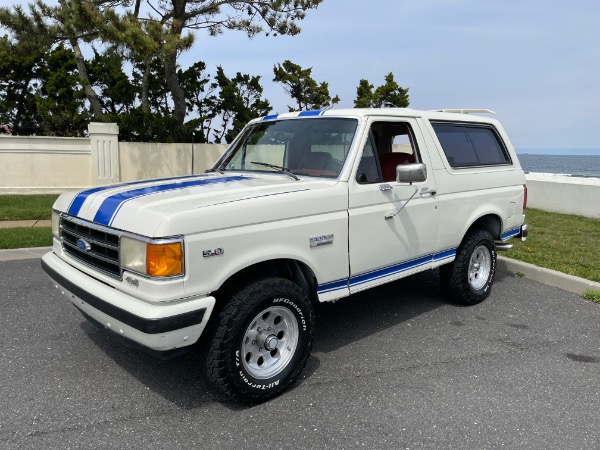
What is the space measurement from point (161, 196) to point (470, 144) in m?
3.50

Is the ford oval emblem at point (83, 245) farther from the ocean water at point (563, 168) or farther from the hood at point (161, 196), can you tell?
the ocean water at point (563, 168)

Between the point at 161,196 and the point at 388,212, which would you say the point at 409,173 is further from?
the point at 161,196

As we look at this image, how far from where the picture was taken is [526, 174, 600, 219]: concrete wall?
10829mm

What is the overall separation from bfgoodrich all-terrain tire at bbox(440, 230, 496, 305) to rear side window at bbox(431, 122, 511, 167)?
0.79 metres

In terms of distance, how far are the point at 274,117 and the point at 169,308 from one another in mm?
2563

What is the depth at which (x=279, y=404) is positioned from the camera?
3.38 metres

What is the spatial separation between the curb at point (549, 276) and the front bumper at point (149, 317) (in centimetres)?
474

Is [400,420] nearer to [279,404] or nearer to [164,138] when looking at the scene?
[279,404]

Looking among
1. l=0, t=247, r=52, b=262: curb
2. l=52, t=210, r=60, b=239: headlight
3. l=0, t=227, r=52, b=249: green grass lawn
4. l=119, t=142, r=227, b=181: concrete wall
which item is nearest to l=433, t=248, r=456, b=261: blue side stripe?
l=52, t=210, r=60, b=239: headlight

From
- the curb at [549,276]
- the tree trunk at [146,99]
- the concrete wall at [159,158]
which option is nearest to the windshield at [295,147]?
the curb at [549,276]

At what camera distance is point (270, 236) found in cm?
331

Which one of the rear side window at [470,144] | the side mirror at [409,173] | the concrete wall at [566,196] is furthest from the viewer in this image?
the concrete wall at [566,196]

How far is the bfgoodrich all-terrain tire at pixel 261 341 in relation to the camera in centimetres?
314

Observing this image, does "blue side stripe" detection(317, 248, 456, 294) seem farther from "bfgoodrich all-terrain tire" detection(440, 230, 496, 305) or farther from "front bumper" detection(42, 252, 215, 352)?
"front bumper" detection(42, 252, 215, 352)
